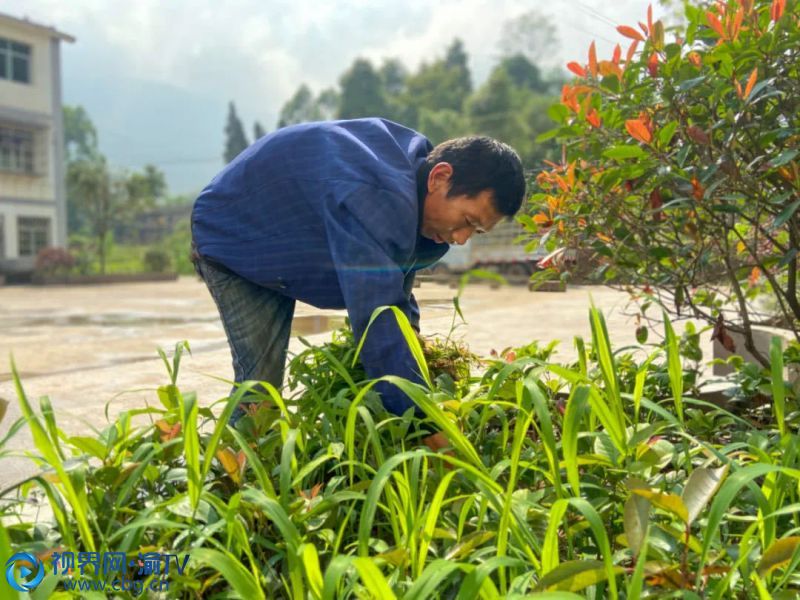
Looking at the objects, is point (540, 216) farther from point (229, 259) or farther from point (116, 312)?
point (116, 312)

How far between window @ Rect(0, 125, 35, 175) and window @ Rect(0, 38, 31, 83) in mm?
1491

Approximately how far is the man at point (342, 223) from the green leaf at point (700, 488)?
0.45 metres

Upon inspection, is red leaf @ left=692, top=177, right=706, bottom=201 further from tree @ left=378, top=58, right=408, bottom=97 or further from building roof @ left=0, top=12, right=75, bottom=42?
tree @ left=378, top=58, right=408, bottom=97

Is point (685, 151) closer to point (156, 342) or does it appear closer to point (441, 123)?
point (156, 342)

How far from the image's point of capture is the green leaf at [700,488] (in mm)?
901

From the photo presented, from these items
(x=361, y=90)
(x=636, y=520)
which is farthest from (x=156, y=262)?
(x=361, y=90)

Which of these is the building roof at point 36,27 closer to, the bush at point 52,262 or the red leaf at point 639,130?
the bush at point 52,262

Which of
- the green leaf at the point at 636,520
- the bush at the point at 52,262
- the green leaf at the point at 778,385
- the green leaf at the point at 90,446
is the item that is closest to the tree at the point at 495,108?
the bush at the point at 52,262

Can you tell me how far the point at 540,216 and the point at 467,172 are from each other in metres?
0.50

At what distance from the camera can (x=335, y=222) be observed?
4.91ft

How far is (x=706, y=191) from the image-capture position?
5.25 feet

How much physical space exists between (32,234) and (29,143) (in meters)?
2.78

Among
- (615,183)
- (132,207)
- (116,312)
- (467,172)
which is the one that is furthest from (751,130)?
(132,207)

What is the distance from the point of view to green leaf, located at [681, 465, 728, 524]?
2.95ft
